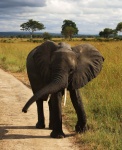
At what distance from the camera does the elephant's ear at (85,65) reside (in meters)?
5.79

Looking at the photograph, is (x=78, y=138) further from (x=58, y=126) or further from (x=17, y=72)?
(x=17, y=72)

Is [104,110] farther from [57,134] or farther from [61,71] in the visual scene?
[61,71]

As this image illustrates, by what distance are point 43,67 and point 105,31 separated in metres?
75.5

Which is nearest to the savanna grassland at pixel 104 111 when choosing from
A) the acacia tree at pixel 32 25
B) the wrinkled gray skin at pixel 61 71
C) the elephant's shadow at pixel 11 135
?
the wrinkled gray skin at pixel 61 71

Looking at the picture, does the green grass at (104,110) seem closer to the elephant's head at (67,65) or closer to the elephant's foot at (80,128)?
the elephant's foot at (80,128)

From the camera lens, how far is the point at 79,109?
20.5 ft

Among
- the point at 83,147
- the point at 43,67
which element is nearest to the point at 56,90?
the point at 43,67

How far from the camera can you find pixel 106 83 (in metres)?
9.78

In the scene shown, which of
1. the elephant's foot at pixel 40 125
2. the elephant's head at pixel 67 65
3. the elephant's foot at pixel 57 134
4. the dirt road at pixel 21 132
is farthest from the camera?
the elephant's foot at pixel 40 125

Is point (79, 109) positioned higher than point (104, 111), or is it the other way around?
point (79, 109)

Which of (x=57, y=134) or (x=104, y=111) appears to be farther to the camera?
(x=104, y=111)

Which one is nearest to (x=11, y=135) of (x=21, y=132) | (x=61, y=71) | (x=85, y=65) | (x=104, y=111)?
(x=21, y=132)

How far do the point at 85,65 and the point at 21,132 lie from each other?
1.74 m

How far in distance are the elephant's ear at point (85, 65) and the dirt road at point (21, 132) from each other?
3.24 feet
